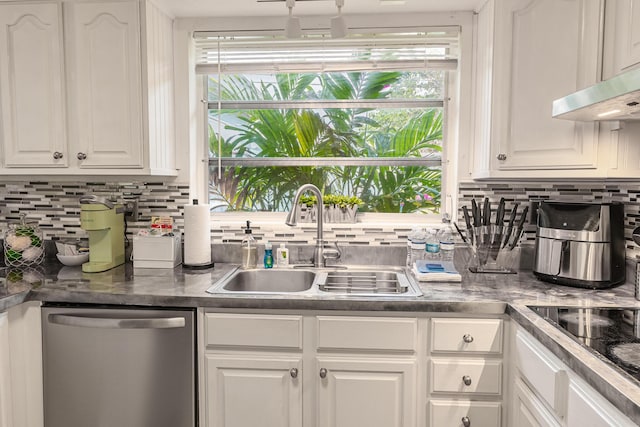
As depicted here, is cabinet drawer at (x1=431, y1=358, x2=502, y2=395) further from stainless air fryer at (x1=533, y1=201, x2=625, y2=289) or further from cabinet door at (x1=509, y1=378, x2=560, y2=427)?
stainless air fryer at (x1=533, y1=201, x2=625, y2=289)

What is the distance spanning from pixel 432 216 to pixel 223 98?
130cm

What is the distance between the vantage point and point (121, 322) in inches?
68.0

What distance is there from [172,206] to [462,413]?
1.69m

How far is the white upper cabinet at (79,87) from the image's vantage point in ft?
6.79

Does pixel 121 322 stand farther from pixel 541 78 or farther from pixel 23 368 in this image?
pixel 541 78

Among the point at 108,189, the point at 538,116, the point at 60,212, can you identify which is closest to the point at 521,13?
the point at 538,116

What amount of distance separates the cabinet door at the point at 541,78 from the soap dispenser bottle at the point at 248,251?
118cm

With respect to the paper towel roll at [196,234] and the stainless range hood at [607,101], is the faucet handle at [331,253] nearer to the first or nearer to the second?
the paper towel roll at [196,234]

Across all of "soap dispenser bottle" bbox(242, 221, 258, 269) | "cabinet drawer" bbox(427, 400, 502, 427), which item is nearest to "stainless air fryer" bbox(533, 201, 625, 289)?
"cabinet drawer" bbox(427, 400, 502, 427)

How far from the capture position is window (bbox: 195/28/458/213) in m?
2.41

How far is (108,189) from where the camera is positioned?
2.45 metres

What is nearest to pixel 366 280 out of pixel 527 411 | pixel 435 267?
pixel 435 267

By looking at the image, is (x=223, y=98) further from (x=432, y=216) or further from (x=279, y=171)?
(x=432, y=216)

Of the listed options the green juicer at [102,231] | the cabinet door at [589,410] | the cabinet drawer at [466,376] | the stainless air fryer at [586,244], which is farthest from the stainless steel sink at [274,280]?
the cabinet door at [589,410]
